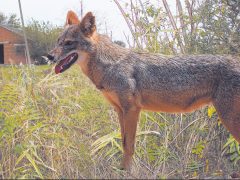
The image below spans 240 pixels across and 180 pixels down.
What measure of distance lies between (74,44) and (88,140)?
171 centimetres

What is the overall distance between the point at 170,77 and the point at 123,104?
2.68 ft

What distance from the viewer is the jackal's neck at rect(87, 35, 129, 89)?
Answer: 21.0 ft

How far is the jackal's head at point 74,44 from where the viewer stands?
6242 mm

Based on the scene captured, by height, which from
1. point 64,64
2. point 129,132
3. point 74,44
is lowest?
point 129,132

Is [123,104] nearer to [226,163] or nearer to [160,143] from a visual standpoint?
[160,143]

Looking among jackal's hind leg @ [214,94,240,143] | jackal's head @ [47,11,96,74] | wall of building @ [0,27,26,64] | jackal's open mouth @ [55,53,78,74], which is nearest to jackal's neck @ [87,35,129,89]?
jackal's head @ [47,11,96,74]

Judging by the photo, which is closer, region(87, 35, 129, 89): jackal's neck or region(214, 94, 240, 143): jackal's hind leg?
region(214, 94, 240, 143): jackal's hind leg

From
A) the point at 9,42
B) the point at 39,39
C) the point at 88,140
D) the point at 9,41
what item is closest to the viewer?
the point at 88,140

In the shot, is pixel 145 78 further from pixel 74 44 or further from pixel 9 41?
pixel 9 41

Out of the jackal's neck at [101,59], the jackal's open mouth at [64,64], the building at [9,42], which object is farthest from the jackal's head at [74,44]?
the building at [9,42]

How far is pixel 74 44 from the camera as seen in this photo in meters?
6.40

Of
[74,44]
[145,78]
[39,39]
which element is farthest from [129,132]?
[39,39]

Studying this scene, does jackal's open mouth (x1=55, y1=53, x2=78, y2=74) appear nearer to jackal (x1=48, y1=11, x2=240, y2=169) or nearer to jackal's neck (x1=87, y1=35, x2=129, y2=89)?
jackal (x1=48, y1=11, x2=240, y2=169)

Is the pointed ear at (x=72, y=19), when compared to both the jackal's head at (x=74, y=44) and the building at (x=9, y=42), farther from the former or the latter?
the building at (x=9, y=42)
